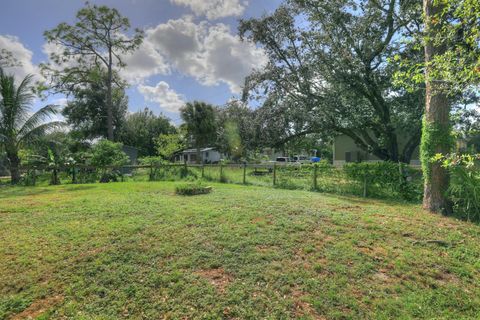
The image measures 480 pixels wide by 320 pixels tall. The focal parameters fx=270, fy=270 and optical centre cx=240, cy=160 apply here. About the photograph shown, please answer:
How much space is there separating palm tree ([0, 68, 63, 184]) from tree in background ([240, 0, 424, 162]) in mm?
11130

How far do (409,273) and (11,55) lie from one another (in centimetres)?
2094

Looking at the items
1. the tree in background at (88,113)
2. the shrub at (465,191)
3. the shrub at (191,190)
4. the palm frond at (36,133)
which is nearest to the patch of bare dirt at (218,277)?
the shrub at (191,190)

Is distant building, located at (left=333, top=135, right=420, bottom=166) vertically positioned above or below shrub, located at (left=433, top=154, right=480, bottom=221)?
above

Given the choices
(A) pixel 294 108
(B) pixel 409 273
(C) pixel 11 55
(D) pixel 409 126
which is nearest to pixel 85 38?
(C) pixel 11 55

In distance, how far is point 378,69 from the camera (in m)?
11.7

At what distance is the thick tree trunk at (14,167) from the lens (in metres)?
13.8

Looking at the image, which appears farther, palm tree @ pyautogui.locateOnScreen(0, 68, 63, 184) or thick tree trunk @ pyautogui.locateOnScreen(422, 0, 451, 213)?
palm tree @ pyautogui.locateOnScreen(0, 68, 63, 184)

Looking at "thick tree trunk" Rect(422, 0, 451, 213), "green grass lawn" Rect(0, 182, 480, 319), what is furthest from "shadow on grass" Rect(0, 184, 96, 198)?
"thick tree trunk" Rect(422, 0, 451, 213)

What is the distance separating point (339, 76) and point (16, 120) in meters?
15.7

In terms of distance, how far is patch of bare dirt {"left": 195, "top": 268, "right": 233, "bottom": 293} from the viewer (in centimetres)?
314

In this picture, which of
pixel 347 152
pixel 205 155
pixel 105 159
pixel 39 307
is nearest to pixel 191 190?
pixel 39 307

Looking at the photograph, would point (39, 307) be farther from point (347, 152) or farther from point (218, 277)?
point (347, 152)

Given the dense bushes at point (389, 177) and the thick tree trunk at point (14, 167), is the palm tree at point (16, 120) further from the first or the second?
the dense bushes at point (389, 177)

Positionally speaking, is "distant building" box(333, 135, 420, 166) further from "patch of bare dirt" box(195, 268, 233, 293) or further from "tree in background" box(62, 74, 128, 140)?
"tree in background" box(62, 74, 128, 140)
